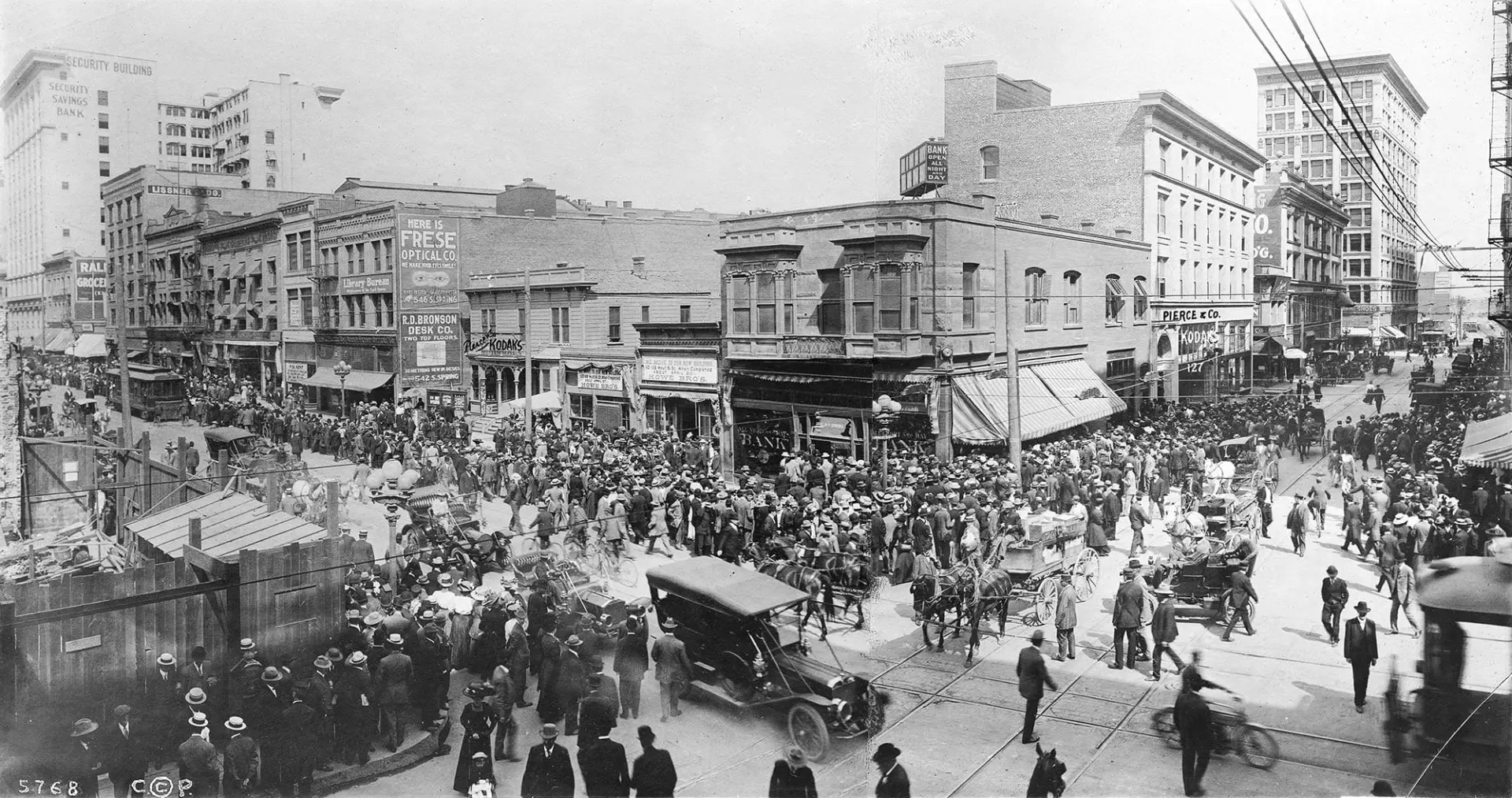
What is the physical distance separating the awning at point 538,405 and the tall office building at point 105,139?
10643mm

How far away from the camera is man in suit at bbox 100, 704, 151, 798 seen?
34.2 ft

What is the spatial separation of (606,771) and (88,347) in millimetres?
22386

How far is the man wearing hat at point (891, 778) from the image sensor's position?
951cm

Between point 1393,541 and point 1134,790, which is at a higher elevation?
point 1393,541

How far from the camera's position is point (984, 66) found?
1606cm

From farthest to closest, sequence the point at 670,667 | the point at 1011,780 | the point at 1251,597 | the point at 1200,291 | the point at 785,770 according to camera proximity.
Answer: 1. the point at 1200,291
2. the point at 1251,597
3. the point at 670,667
4. the point at 1011,780
5. the point at 785,770

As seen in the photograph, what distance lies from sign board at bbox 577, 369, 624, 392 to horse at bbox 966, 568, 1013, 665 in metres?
13.9

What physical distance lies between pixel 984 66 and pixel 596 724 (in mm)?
12204

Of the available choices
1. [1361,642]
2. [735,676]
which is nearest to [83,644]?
[735,676]

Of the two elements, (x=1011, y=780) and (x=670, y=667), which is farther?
(x=670, y=667)

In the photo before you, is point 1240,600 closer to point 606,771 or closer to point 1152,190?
point 1152,190

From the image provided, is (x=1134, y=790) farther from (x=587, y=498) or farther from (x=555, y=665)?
(x=587, y=498)

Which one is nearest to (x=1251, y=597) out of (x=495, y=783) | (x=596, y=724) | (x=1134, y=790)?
(x=1134, y=790)

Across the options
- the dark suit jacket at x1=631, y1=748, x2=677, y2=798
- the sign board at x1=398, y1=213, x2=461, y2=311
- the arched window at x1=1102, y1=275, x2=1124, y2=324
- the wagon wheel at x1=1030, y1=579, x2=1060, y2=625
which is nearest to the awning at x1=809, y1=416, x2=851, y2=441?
the wagon wheel at x1=1030, y1=579, x2=1060, y2=625
